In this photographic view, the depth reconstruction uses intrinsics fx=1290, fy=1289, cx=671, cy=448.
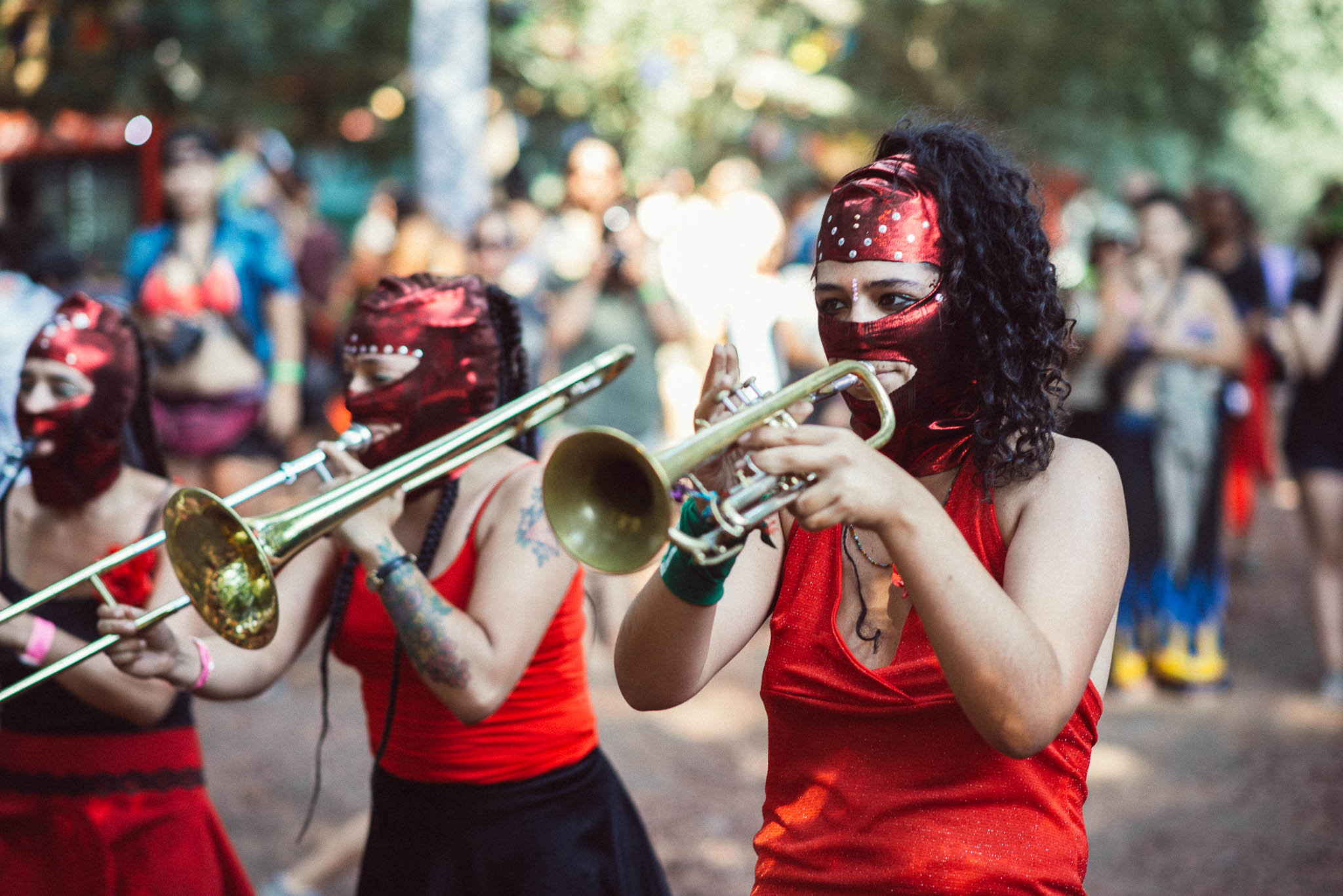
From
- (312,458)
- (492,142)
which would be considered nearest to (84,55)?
(492,142)

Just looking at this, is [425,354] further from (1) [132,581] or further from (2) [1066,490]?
(2) [1066,490]

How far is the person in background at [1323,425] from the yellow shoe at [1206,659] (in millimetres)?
471

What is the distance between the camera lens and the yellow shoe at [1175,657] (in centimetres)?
650

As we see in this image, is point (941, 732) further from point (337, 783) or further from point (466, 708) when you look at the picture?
point (337, 783)

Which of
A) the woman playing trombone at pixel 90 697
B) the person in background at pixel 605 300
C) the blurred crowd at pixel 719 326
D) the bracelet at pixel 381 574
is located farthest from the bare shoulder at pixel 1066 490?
the person in background at pixel 605 300

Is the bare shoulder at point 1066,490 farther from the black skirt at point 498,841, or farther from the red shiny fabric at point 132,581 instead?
the red shiny fabric at point 132,581

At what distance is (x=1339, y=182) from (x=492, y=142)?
10788mm

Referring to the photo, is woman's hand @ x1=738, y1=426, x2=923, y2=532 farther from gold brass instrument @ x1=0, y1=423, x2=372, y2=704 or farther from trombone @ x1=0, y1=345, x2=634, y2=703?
gold brass instrument @ x1=0, y1=423, x2=372, y2=704

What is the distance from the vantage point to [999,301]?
83.7 inches

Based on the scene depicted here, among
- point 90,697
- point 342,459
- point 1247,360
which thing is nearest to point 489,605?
point 342,459

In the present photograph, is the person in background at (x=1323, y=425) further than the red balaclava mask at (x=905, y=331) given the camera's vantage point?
Yes

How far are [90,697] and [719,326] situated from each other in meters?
5.12

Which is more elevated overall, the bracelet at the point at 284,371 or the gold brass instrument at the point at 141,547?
the gold brass instrument at the point at 141,547

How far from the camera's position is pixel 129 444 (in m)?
3.25
